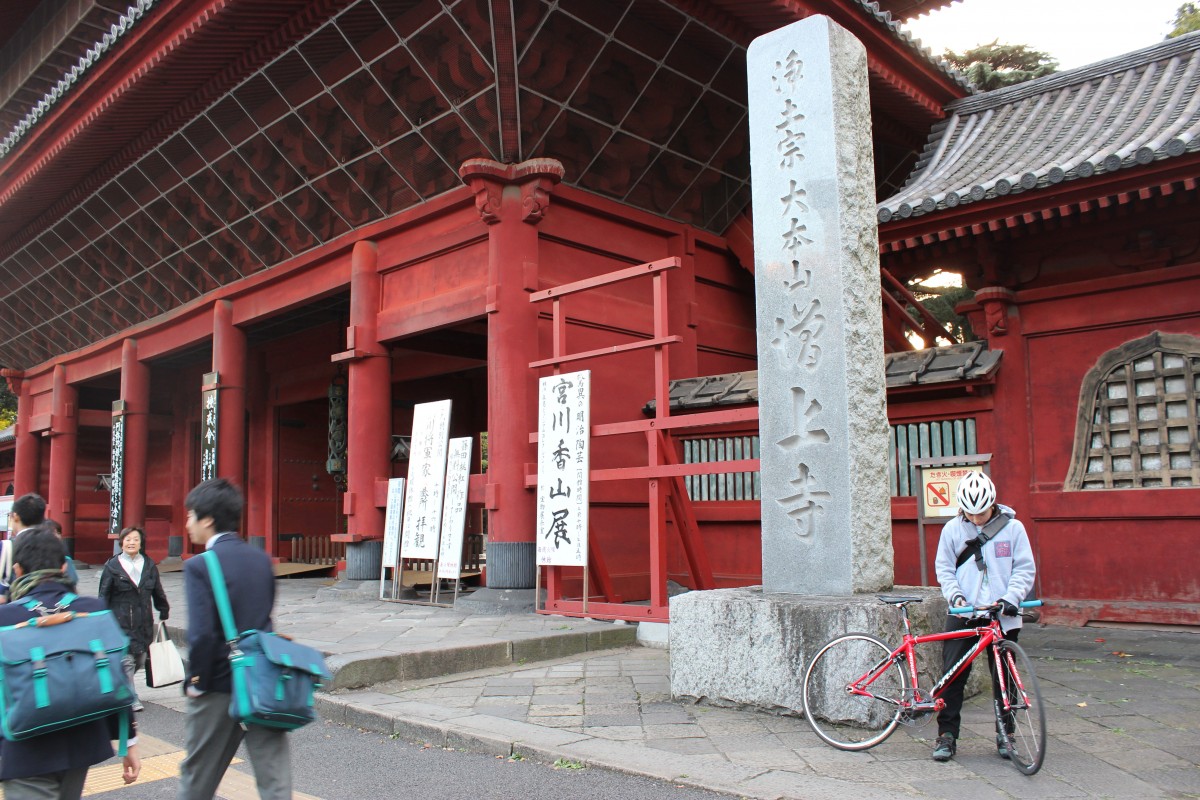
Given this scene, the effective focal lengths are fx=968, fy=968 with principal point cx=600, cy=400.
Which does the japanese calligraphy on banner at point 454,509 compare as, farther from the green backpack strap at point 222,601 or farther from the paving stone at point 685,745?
the green backpack strap at point 222,601

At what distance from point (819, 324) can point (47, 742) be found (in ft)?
14.5

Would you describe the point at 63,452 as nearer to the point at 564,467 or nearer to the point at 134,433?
the point at 134,433

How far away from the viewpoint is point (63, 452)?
19.3 m

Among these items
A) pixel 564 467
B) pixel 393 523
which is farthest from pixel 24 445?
pixel 564 467

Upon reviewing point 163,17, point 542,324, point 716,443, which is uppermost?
A: point 163,17

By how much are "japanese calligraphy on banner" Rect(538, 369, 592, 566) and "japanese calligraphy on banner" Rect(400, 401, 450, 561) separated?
1.66m

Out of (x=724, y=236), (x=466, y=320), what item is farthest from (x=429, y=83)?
(x=724, y=236)

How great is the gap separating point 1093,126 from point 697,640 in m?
6.85

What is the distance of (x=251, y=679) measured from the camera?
308 centimetres

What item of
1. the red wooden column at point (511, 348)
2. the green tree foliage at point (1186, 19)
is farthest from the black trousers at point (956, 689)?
the green tree foliage at point (1186, 19)

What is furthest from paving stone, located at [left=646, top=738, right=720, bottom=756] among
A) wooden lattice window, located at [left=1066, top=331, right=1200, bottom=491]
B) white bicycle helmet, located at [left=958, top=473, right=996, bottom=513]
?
wooden lattice window, located at [left=1066, top=331, right=1200, bottom=491]

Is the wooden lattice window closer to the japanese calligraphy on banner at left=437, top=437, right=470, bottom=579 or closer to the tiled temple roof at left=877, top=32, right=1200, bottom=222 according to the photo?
the tiled temple roof at left=877, top=32, right=1200, bottom=222

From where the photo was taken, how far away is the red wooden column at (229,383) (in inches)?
577

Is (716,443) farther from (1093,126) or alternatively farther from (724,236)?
(1093,126)
